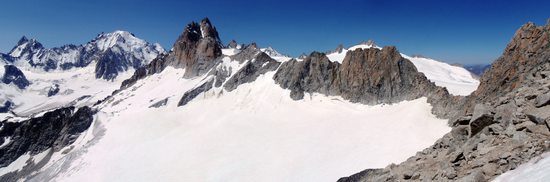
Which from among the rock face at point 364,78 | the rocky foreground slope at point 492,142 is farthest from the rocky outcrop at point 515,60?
the rocky foreground slope at point 492,142

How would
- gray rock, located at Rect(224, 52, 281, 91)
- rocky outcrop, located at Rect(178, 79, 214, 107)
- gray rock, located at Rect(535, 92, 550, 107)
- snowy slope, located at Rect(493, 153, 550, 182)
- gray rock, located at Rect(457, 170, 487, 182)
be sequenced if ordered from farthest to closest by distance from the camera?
rocky outcrop, located at Rect(178, 79, 214, 107) < gray rock, located at Rect(224, 52, 281, 91) < gray rock, located at Rect(535, 92, 550, 107) < gray rock, located at Rect(457, 170, 487, 182) < snowy slope, located at Rect(493, 153, 550, 182)

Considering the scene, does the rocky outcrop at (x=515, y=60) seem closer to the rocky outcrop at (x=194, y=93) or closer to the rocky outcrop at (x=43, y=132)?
the rocky outcrop at (x=194, y=93)

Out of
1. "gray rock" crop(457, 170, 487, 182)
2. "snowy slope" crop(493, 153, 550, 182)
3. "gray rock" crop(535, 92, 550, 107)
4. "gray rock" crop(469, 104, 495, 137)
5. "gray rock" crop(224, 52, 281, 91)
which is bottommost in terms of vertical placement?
"gray rock" crop(457, 170, 487, 182)

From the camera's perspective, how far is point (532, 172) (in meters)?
14.8

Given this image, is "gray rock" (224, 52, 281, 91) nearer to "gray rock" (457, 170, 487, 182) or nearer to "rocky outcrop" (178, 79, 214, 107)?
"rocky outcrop" (178, 79, 214, 107)

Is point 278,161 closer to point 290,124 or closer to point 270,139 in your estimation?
point 270,139

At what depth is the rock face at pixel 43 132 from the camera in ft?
417

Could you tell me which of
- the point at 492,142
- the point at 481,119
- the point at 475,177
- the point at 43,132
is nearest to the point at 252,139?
the point at 481,119

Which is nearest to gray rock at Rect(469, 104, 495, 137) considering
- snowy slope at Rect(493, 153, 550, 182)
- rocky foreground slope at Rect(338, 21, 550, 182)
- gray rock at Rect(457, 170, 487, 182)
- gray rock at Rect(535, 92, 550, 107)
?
rocky foreground slope at Rect(338, 21, 550, 182)

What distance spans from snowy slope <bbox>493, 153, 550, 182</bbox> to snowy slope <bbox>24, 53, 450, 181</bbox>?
49458 millimetres

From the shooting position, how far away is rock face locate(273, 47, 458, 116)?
306 ft

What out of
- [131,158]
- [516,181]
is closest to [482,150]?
[516,181]

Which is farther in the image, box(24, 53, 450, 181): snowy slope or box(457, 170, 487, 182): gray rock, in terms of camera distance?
box(24, 53, 450, 181): snowy slope

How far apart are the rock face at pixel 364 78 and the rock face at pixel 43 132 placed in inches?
2343
